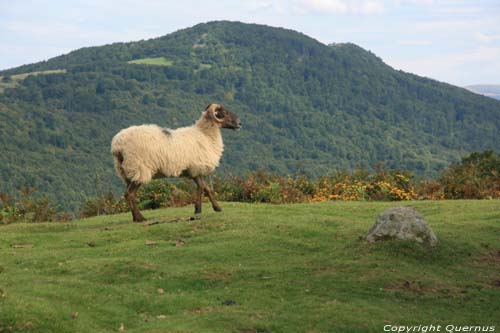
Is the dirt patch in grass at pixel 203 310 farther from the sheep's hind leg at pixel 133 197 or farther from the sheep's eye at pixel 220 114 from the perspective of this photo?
the sheep's eye at pixel 220 114

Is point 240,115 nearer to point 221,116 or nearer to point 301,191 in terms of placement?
point 301,191

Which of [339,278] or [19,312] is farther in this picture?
[339,278]

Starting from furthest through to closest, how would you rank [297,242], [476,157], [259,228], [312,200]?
[476,157], [312,200], [259,228], [297,242]

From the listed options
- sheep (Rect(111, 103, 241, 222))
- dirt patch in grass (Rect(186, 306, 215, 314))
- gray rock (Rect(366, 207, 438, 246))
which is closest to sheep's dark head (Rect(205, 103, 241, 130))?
sheep (Rect(111, 103, 241, 222))

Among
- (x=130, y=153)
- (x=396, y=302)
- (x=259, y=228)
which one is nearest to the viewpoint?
(x=396, y=302)

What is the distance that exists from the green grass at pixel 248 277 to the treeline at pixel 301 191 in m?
6.01

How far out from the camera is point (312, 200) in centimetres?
2397

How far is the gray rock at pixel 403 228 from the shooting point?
14148 millimetres

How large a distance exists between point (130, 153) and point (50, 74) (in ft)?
512

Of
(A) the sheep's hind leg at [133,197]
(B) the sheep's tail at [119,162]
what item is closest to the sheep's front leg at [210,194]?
(A) the sheep's hind leg at [133,197]

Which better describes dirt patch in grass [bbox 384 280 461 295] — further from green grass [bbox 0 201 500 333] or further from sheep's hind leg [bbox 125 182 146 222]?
sheep's hind leg [bbox 125 182 146 222]

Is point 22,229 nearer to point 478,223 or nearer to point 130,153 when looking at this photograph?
point 130,153

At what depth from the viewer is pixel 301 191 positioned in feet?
83.4

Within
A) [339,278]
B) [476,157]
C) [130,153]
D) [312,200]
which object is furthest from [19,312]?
[476,157]
